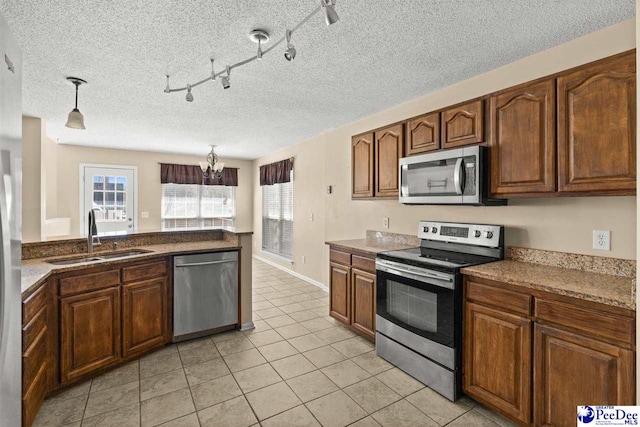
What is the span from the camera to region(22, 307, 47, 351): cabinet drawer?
176 cm

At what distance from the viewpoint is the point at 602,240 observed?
2027 mm

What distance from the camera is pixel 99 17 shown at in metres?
1.88

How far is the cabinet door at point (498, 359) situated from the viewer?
186 cm

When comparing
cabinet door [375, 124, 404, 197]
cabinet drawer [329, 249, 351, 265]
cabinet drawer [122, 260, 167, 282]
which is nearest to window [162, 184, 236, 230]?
cabinet drawer [122, 260, 167, 282]

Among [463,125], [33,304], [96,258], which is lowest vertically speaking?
[33,304]

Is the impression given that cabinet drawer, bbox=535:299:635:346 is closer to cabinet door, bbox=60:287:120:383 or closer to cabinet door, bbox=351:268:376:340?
cabinet door, bbox=351:268:376:340

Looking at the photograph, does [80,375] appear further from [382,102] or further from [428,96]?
[428,96]

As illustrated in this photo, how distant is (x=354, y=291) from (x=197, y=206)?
16.7 feet

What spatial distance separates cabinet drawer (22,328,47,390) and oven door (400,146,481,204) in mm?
2847

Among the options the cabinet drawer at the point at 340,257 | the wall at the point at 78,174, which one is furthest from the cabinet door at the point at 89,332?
the wall at the point at 78,174

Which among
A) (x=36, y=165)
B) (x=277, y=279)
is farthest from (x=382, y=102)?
(x=36, y=165)

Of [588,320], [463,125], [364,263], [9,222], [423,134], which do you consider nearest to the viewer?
[9,222]

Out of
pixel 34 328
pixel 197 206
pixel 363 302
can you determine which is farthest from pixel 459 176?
pixel 197 206

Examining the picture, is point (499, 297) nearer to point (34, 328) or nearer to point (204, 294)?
point (204, 294)
